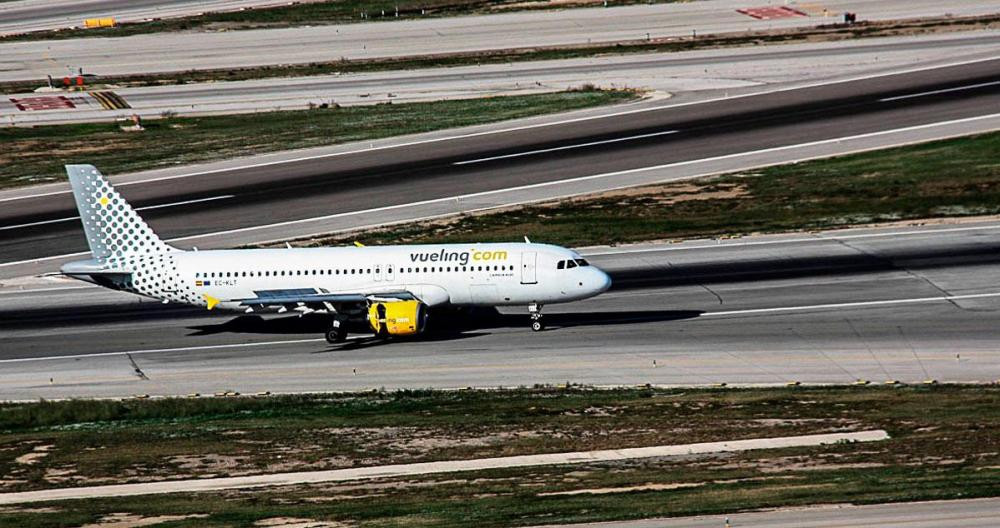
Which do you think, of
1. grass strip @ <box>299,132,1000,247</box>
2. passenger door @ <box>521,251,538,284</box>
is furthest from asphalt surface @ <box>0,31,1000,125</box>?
passenger door @ <box>521,251,538,284</box>

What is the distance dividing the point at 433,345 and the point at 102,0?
102432 mm

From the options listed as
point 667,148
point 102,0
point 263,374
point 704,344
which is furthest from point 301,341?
point 102,0

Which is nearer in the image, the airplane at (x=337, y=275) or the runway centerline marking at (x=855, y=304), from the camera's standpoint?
the airplane at (x=337, y=275)

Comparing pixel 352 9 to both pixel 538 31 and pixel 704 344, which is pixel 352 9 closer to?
pixel 538 31

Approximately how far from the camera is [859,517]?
31.8 metres

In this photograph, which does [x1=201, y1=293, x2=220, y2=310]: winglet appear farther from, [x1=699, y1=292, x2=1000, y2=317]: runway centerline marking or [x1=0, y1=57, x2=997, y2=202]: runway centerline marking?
[x1=0, y1=57, x2=997, y2=202]: runway centerline marking

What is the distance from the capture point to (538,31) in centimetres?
12350

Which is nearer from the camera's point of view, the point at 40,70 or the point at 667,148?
the point at 667,148

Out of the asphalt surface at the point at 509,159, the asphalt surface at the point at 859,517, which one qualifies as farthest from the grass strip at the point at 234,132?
the asphalt surface at the point at 859,517

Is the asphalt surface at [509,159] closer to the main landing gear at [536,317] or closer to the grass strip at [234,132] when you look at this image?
the grass strip at [234,132]

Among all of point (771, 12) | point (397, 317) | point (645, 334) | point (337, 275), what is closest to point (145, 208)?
point (337, 275)

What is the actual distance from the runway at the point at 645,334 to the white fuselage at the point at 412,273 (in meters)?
1.87

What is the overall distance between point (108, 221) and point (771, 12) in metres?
75.6

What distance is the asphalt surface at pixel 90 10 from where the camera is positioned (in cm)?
13900
